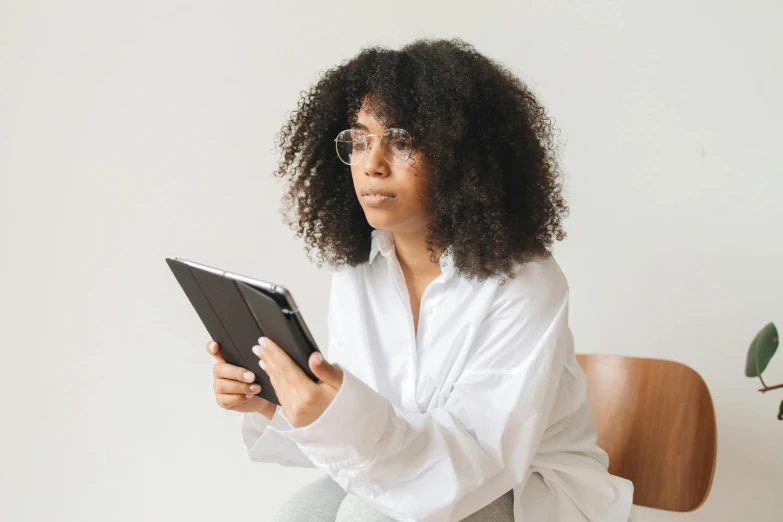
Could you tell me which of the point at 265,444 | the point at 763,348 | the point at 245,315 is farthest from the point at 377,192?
the point at 763,348

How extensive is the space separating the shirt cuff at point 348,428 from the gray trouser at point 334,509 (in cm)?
13

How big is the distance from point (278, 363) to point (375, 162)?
0.37m

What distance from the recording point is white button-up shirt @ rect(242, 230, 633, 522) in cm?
98

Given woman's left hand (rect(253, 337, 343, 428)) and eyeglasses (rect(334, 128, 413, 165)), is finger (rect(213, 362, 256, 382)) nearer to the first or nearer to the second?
woman's left hand (rect(253, 337, 343, 428))

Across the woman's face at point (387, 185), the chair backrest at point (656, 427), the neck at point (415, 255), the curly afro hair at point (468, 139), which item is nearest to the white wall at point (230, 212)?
the chair backrest at point (656, 427)

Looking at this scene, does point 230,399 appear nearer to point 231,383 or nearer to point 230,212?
point 231,383

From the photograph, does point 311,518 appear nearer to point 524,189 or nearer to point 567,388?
point 567,388

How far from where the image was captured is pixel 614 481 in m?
1.21

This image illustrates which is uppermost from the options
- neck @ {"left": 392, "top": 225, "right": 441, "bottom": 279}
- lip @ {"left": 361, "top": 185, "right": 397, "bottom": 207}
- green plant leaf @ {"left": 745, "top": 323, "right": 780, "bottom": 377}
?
lip @ {"left": 361, "top": 185, "right": 397, "bottom": 207}

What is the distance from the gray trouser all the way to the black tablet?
0.63ft

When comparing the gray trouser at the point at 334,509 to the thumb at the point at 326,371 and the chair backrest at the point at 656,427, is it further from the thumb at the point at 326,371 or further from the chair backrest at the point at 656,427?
the chair backrest at the point at 656,427

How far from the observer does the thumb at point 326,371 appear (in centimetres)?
90

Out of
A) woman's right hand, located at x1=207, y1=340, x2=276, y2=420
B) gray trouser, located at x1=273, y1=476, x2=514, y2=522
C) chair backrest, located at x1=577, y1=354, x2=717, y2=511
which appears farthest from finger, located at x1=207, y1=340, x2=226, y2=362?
chair backrest, located at x1=577, y1=354, x2=717, y2=511

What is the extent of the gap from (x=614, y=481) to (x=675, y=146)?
0.84 meters
